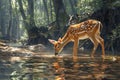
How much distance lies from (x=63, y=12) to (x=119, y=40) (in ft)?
40.9

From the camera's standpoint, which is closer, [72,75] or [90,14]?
[72,75]

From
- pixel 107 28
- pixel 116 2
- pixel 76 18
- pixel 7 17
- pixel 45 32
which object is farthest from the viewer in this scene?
pixel 7 17

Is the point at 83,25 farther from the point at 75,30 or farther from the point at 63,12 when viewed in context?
the point at 63,12

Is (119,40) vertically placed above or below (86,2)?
below

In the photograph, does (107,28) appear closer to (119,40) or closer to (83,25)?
(119,40)

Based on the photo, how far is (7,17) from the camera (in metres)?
97.2

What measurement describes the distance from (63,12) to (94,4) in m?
7.82

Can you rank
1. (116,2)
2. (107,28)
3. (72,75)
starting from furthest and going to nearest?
(107,28), (116,2), (72,75)

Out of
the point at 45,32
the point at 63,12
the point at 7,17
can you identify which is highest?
the point at 63,12

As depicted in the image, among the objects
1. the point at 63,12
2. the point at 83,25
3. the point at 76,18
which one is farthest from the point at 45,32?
the point at 83,25

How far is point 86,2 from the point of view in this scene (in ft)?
95.9

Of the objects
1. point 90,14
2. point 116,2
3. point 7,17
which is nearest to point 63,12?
point 90,14

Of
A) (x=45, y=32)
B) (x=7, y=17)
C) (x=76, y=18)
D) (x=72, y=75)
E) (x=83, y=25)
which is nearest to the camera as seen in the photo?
(x=72, y=75)

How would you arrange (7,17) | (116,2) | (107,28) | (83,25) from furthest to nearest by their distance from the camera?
(7,17), (107,28), (116,2), (83,25)
